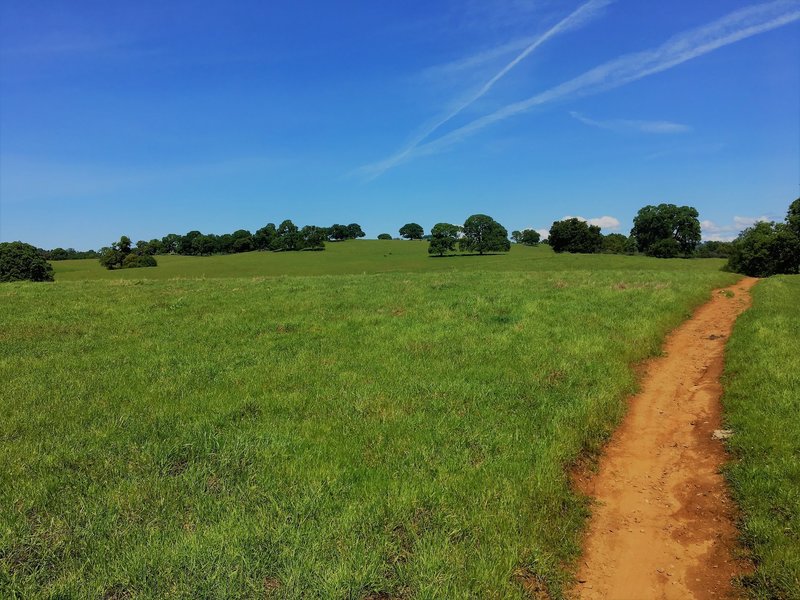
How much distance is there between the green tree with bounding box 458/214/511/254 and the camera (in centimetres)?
11550

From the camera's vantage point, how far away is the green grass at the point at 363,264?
67.7 m

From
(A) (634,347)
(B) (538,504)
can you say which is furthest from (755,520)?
(A) (634,347)

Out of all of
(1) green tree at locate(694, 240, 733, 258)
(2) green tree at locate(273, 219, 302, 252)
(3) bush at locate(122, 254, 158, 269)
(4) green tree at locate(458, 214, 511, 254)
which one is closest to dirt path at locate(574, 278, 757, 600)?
(4) green tree at locate(458, 214, 511, 254)

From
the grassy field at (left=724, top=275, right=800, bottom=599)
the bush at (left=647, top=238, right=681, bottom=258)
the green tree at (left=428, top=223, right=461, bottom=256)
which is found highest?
the green tree at (left=428, top=223, right=461, bottom=256)

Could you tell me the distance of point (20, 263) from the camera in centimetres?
7731

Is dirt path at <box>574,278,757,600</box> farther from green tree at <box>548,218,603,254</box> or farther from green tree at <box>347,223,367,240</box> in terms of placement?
green tree at <box>347,223,367,240</box>

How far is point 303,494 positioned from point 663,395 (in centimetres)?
862

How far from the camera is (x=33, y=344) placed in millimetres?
13242

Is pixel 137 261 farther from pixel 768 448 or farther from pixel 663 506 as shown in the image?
pixel 768 448

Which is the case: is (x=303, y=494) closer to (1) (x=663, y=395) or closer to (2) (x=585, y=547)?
(2) (x=585, y=547)

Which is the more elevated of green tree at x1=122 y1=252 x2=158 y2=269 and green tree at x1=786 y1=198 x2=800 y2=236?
green tree at x1=786 y1=198 x2=800 y2=236

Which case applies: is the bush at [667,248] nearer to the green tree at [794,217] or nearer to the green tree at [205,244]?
the green tree at [794,217]

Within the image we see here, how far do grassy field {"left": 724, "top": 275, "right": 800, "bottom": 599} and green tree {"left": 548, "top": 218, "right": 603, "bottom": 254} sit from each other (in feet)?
407

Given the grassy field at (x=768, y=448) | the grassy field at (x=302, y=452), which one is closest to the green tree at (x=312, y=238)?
the grassy field at (x=302, y=452)
